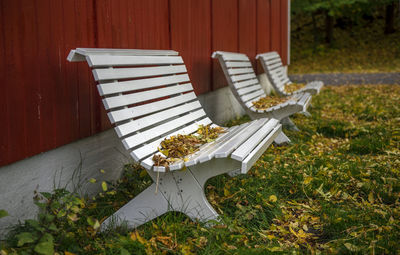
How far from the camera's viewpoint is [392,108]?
6836 mm

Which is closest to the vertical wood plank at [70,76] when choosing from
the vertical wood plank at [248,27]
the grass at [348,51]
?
the vertical wood plank at [248,27]

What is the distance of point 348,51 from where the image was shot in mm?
18375

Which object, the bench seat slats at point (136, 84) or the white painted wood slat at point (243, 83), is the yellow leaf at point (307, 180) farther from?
the white painted wood slat at point (243, 83)


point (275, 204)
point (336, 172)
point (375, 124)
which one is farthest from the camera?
point (375, 124)

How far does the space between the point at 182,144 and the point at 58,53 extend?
99 cm

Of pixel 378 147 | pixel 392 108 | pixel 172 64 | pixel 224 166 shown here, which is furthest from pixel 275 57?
pixel 224 166

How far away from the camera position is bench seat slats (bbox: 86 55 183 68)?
2521 mm

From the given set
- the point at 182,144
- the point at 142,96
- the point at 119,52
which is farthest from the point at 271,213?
the point at 119,52

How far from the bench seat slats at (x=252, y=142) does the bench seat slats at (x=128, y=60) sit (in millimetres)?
945

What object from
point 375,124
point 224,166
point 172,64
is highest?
point 172,64

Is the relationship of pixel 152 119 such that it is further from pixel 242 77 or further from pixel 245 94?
pixel 242 77

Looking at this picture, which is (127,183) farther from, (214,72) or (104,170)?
(214,72)

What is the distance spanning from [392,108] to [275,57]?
86.8 inches

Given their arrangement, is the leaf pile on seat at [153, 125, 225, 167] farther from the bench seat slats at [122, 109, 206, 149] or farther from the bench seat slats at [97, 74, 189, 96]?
the bench seat slats at [97, 74, 189, 96]
